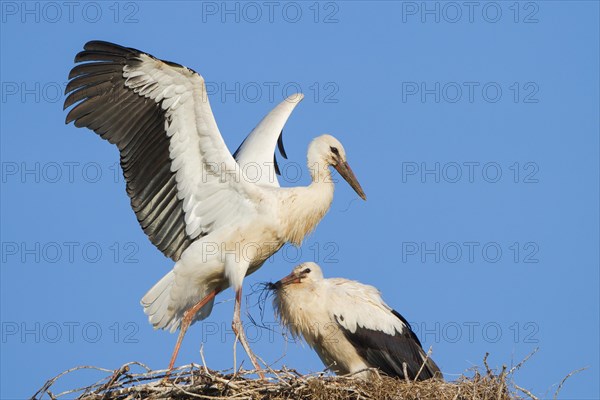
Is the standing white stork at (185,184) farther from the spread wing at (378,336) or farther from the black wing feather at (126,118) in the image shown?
the spread wing at (378,336)

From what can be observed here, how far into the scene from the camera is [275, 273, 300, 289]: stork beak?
11094mm

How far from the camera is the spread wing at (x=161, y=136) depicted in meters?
9.98

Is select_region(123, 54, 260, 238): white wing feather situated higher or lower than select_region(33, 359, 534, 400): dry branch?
higher

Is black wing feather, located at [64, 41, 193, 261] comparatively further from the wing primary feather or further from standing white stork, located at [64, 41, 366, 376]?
the wing primary feather

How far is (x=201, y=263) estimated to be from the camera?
408 inches

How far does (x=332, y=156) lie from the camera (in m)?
10.9

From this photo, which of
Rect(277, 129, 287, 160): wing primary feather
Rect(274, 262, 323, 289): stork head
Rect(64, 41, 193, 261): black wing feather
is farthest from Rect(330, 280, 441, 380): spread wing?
Rect(277, 129, 287, 160): wing primary feather

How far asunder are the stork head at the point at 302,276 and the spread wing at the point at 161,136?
0.98 metres

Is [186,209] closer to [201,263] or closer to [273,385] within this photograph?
[201,263]

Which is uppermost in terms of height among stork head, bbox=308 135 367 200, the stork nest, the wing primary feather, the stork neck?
the wing primary feather

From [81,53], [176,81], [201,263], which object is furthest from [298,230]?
[81,53]

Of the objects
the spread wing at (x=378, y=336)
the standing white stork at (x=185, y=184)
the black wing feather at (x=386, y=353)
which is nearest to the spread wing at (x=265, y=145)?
the standing white stork at (x=185, y=184)

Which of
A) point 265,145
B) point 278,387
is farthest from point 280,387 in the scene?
Result: point 265,145

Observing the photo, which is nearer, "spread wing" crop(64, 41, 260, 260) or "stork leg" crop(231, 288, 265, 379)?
"spread wing" crop(64, 41, 260, 260)
